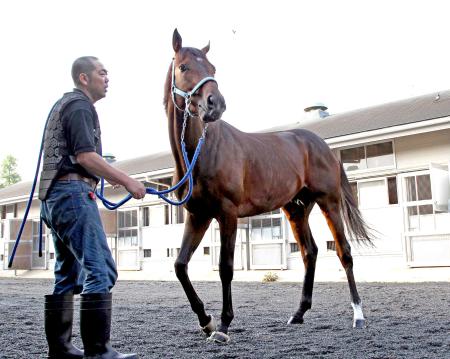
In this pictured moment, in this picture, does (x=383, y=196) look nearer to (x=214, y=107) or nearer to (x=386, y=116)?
Answer: (x=386, y=116)

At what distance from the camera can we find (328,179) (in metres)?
6.52

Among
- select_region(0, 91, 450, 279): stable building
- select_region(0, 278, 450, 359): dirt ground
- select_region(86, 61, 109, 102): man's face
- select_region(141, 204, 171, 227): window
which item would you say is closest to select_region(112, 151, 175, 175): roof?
select_region(0, 91, 450, 279): stable building

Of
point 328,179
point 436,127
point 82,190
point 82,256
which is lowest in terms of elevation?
point 82,256

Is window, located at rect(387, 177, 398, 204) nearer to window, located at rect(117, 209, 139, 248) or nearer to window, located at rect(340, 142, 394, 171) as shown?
window, located at rect(340, 142, 394, 171)

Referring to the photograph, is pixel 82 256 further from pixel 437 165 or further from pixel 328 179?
pixel 437 165

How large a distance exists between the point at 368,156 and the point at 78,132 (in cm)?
1269

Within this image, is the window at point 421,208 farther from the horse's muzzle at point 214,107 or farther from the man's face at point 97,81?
the man's face at point 97,81

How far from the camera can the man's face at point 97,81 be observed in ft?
11.2

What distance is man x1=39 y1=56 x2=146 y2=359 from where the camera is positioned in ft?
10.2

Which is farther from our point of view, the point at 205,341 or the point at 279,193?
the point at 279,193

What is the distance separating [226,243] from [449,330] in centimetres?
205

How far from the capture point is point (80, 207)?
319 cm

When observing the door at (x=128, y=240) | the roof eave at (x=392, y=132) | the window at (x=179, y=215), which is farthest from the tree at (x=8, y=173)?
the roof eave at (x=392, y=132)

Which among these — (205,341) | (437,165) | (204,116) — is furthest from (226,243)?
(437,165)
